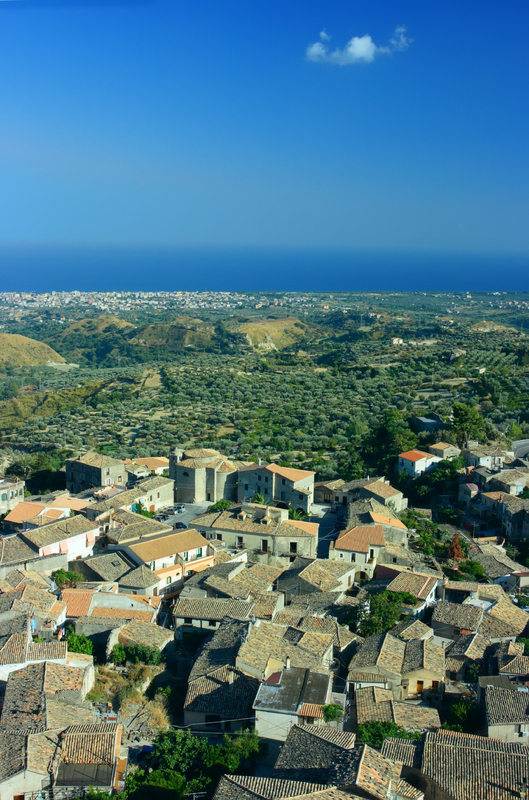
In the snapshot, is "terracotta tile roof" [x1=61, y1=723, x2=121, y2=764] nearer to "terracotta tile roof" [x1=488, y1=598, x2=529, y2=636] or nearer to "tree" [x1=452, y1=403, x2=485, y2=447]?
"terracotta tile roof" [x1=488, y1=598, x2=529, y2=636]

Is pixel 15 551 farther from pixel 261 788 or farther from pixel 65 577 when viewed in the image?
pixel 261 788

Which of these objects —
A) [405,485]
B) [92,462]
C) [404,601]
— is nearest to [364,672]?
[404,601]

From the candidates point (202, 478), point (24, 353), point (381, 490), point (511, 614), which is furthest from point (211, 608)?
point (24, 353)

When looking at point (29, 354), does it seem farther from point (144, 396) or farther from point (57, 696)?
point (57, 696)

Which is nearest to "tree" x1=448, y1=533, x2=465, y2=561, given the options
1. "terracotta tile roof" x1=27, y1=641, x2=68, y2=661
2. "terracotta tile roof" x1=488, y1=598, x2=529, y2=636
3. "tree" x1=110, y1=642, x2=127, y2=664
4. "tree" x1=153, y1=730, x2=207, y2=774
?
"terracotta tile roof" x1=488, y1=598, x2=529, y2=636

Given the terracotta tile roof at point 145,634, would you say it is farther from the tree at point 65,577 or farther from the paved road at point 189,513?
the paved road at point 189,513
